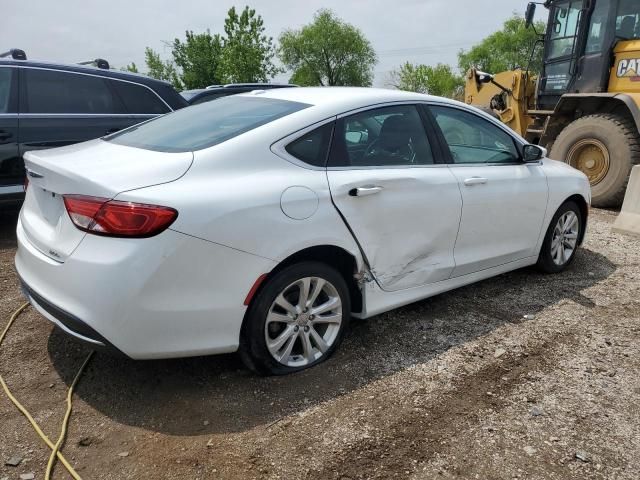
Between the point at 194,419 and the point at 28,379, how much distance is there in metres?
1.01

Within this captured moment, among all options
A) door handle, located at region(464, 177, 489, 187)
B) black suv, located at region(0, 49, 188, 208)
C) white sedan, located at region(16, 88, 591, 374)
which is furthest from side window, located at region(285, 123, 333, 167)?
black suv, located at region(0, 49, 188, 208)

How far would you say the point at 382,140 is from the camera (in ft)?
11.1

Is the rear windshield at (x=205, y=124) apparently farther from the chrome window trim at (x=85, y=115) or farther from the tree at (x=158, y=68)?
the tree at (x=158, y=68)

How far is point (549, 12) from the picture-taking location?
8.73m

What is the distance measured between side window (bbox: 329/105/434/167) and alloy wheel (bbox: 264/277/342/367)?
28.7 inches

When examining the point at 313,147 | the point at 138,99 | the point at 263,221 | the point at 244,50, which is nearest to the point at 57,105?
the point at 138,99

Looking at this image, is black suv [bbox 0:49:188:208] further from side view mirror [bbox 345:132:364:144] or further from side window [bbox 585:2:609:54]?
side window [bbox 585:2:609:54]

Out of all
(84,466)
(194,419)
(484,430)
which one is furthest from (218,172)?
(484,430)

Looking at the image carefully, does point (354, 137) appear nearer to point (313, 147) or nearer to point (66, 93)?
point (313, 147)

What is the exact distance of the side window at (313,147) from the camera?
2.91 m

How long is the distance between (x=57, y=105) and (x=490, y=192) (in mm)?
4324

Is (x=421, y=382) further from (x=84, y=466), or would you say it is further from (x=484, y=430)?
(x=84, y=466)

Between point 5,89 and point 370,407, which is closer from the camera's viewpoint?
Answer: point 370,407

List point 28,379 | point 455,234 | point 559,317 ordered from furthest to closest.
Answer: point 559,317
point 455,234
point 28,379
